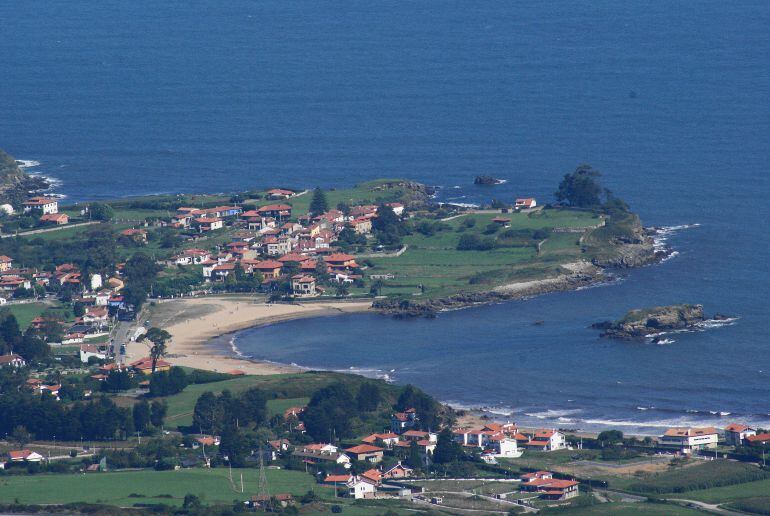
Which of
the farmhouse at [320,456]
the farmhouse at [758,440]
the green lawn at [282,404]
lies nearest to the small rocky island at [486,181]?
the green lawn at [282,404]

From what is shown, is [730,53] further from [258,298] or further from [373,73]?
[258,298]

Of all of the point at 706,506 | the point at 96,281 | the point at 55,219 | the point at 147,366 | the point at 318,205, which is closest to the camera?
→ the point at 706,506

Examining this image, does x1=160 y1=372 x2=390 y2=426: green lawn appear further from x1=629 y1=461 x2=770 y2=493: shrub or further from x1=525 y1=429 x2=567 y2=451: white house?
x1=629 y1=461 x2=770 y2=493: shrub

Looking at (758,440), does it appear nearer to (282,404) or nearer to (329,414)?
(329,414)

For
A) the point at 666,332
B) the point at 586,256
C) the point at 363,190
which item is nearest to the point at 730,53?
the point at 363,190

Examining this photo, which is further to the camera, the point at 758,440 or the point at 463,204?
the point at 463,204

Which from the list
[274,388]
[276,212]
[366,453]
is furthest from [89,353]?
[276,212]
